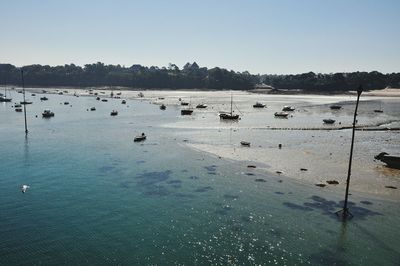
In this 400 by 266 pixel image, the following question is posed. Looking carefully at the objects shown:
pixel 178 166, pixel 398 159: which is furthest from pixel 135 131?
pixel 398 159

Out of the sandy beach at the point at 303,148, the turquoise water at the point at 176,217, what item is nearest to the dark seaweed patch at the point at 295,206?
the turquoise water at the point at 176,217

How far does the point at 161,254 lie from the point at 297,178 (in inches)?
1067

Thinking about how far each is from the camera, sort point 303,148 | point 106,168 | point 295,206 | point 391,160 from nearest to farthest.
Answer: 1. point 295,206
2. point 391,160
3. point 106,168
4. point 303,148

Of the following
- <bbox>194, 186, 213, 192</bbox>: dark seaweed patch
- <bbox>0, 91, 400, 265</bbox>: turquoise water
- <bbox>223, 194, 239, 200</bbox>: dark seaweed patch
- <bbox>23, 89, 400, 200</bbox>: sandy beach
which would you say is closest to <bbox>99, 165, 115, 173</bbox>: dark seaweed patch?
<bbox>0, 91, 400, 265</bbox>: turquoise water

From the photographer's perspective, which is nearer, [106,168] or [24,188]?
[24,188]

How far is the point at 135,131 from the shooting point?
96875 millimetres

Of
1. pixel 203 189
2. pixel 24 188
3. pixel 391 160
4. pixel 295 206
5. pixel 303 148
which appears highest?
pixel 391 160

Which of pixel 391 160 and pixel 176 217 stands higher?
pixel 391 160

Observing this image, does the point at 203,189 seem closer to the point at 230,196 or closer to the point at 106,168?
the point at 230,196

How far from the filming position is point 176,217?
3681 centimetres

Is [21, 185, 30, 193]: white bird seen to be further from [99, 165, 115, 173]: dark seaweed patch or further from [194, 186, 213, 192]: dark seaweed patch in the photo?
[194, 186, 213, 192]: dark seaweed patch

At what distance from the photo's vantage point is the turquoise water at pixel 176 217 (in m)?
29.2

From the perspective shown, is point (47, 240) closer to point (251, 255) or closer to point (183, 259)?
point (183, 259)

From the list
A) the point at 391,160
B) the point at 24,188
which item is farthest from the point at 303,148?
the point at 24,188
